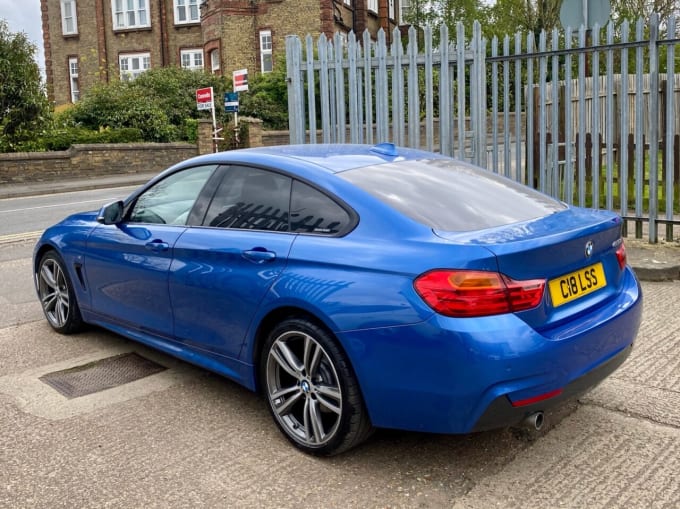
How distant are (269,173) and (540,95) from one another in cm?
534

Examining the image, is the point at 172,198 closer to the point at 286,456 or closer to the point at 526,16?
the point at 286,456

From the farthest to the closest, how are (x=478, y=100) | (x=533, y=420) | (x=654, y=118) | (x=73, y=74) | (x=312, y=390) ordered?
(x=73, y=74) < (x=478, y=100) < (x=654, y=118) < (x=312, y=390) < (x=533, y=420)

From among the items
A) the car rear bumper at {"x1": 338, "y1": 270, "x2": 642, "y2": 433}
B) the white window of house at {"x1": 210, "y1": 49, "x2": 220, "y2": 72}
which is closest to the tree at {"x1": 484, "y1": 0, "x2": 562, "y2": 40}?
the white window of house at {"x1": 210, "y1": 49, "x2": 220, "y2": 72}

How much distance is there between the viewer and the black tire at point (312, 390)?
3.33 metres

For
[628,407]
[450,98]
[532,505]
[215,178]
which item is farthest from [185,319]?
[450,98]

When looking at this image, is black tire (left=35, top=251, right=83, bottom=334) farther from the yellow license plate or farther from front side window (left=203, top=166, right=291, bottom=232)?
the yellow license plate

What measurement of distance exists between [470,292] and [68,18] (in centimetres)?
4528

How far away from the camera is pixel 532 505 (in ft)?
10.00

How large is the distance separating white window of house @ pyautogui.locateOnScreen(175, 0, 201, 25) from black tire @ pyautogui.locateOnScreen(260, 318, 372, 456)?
129 ft

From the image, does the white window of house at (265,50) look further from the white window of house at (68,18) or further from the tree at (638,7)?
the tree at (638,7)

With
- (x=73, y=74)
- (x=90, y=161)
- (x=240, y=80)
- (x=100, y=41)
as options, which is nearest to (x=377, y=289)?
(x=240, y=80)

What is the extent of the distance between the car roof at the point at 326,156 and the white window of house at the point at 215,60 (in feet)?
112

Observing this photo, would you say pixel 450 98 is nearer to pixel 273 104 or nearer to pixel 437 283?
pixel 437 283

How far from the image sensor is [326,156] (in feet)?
13.6
